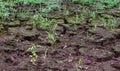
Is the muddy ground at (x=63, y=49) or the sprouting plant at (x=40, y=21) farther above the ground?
the sprouting plant at (x=40, y=21)

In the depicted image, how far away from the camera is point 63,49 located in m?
4.21

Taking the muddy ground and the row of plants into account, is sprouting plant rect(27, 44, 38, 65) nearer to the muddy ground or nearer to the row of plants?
the muddy ground

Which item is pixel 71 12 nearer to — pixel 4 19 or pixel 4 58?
pixel 4 19

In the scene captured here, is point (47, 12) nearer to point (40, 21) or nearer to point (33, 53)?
point (40, 21)

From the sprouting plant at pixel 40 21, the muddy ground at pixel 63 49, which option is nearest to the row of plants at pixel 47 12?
the sprouting plant at pixel 40 21

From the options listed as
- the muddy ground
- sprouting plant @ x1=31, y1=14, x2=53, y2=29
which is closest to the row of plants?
sprouting plant @ x1=31, y1=14, x2=53, y2=29

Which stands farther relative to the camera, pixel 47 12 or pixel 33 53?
pixel 47 12

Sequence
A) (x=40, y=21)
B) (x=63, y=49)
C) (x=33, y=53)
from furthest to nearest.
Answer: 1. (x=40, y=21)
2. (x=63, y=49)
3. (x=33, y=53)

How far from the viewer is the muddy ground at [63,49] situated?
147 inches

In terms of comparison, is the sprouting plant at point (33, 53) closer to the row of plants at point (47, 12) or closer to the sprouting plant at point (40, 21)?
the row of plants at point (47, 12)

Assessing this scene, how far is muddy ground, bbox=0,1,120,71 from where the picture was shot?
374cm

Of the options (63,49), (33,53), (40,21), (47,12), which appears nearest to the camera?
(33,53)

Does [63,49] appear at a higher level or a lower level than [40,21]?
lower

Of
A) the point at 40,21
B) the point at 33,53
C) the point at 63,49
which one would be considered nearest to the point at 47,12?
the point at 40,21
